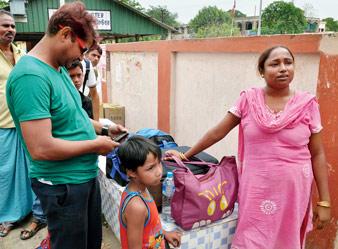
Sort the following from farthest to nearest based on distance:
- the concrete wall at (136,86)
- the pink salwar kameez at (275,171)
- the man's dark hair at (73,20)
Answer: the concrete wall at (136,86), the pink salwar kameez at (275,171), the man's dark hair at (73,20)

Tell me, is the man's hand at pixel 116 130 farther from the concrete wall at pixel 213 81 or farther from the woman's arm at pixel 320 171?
the concrete wall at pixel 213 81

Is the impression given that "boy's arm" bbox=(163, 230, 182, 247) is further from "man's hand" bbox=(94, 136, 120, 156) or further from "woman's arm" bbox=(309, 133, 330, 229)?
"woman's arm" bbox=(309, 133, 330, 229)

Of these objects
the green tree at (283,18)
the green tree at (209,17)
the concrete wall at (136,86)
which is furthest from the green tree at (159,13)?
the concrete wall at (136,86)

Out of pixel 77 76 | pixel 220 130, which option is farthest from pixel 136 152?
pixel 77 76

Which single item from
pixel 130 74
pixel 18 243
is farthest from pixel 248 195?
pixel 130 74

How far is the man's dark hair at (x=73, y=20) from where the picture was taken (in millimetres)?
1410

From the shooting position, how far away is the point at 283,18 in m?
44.9

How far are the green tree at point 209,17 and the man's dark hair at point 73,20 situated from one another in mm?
55827

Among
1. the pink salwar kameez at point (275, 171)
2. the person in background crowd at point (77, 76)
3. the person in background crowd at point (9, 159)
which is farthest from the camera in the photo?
the person in background crowd at point (9, 159)

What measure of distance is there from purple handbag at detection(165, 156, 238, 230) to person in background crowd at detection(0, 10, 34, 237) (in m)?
1.82

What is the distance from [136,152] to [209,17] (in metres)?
59.7

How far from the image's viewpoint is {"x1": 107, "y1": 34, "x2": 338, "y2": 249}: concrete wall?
2139mm

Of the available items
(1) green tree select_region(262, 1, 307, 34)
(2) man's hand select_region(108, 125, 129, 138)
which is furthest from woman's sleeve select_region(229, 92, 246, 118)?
(1) green tree select_region(262, 1, 307, 34)

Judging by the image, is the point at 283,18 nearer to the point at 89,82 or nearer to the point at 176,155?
the point at 89,82
